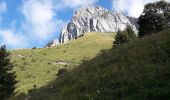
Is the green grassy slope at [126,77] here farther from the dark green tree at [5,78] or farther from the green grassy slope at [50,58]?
the green grassy slope at [50,58]

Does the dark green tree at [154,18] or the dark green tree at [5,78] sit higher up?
the dark green tree at [154,18]

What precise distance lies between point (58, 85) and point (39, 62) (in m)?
106

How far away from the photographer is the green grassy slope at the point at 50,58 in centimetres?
10644

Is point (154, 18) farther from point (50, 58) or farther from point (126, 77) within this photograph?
point (50, 58)

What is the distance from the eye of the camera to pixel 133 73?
72.9 ft

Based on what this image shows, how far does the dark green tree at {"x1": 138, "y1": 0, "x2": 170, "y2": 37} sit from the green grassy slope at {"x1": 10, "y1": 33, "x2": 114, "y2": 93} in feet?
148

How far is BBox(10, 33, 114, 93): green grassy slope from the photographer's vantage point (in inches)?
4190

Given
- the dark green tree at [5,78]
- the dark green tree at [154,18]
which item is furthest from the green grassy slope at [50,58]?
the dark green tree at [154,18]

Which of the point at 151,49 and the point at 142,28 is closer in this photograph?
the point at 151,49

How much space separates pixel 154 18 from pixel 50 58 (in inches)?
3706

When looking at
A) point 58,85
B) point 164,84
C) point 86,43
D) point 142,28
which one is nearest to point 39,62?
point 86,43

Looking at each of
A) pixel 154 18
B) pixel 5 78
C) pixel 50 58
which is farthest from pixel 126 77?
pixel 50 58

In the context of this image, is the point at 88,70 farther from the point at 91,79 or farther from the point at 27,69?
the point at 27,69

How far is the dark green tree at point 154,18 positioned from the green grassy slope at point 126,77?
74.7ft
